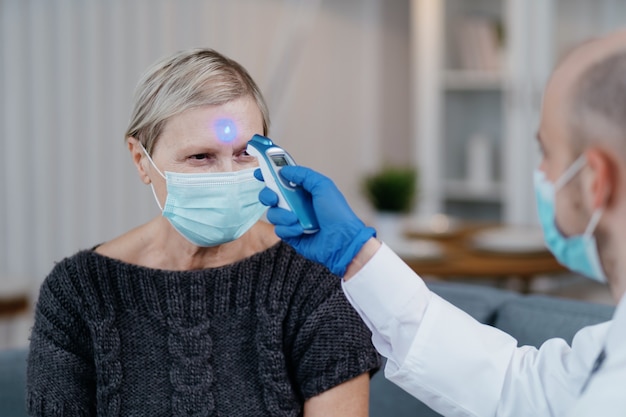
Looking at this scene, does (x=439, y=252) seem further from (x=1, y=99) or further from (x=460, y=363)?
(x=1, y=99)

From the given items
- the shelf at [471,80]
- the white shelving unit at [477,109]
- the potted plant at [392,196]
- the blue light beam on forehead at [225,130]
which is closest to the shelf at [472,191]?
the white shelving unit at [477,109]

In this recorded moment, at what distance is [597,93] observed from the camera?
1063 millimetres

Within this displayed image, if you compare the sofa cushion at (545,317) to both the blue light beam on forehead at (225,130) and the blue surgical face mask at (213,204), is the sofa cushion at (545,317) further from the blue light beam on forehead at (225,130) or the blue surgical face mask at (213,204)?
the blue light beam on forehead at (225,130)

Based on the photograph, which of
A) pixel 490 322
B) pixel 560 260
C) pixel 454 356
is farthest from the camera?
pixel 490 322

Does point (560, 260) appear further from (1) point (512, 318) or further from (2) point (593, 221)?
(1) point (512, 318)

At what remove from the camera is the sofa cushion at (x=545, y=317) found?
1915 millimetres

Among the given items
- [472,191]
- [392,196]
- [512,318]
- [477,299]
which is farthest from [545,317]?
[472,191]

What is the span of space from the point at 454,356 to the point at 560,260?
0.70 feet

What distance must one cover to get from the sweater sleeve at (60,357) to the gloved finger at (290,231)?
19.0 inches

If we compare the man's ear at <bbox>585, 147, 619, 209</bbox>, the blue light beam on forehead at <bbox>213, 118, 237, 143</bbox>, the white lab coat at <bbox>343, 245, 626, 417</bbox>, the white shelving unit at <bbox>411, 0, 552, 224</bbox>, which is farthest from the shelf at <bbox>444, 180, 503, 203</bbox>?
the man's ear at <bbox>585, 147, 619, 209</bbox>

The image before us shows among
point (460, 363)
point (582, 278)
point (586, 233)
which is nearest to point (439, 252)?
point (582, 278)

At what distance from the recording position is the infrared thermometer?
1.31m

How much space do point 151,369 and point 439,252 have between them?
1412 millimetres

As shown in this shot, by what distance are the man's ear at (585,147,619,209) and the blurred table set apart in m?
1.67
